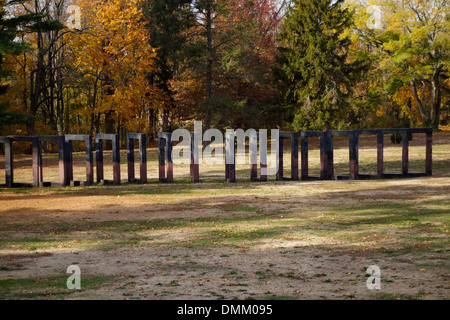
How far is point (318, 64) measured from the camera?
37.3m

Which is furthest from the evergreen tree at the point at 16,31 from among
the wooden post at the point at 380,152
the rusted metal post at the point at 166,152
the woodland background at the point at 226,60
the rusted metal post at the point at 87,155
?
the woodland background at the point at 226,60

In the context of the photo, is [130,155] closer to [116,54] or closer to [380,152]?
[380,152]

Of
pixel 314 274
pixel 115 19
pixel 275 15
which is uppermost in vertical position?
pixel 275 15

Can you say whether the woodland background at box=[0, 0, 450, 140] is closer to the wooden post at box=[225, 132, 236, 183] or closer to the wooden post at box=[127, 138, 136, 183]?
the wooden post at box=[127, 138, 136, 183]

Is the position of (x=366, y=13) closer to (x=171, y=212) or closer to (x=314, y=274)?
(x=171, y=212)

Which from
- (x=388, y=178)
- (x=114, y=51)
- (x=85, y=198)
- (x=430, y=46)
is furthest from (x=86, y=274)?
(x=430, y=46)

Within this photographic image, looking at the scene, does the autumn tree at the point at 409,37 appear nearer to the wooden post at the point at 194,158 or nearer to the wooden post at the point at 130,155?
the wooden post at the point at 194,158

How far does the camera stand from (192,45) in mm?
36219

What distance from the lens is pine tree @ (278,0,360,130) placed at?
37156 mm

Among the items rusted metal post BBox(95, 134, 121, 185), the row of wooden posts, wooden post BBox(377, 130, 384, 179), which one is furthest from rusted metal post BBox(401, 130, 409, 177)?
rusted metal post BBox(95, 134, 121, 185)

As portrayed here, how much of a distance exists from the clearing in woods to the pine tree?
1954cm

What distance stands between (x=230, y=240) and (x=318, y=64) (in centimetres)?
2887

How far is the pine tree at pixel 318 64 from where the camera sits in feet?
122

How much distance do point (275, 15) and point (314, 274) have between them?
4392 cm
